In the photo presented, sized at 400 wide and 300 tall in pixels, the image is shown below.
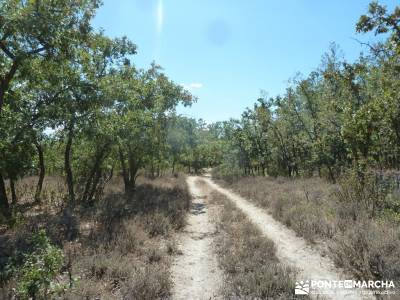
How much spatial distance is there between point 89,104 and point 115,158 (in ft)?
27.5

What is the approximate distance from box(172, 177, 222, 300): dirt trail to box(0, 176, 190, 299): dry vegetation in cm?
33

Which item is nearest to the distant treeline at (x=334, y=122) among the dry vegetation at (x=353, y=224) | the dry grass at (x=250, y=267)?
the dry vegetation at (x=353, y=224)

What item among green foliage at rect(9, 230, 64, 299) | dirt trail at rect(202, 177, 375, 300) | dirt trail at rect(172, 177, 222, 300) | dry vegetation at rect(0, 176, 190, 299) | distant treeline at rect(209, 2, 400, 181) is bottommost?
dirt trail at rect(172, 177, 222, 300)

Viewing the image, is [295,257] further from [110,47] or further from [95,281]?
[110,47]

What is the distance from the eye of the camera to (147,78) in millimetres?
22766

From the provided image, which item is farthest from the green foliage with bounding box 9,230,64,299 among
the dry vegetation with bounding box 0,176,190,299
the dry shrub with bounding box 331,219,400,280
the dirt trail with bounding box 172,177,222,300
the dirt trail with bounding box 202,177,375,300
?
the dry shrub with bounding box 331,219,400,280

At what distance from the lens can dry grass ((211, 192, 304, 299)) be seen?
5.88 meters

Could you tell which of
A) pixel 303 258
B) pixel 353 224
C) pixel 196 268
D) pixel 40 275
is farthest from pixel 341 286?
pixel 40 275

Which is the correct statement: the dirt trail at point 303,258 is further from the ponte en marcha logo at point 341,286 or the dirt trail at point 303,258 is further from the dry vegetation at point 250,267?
the dry vegetation at point 250,267

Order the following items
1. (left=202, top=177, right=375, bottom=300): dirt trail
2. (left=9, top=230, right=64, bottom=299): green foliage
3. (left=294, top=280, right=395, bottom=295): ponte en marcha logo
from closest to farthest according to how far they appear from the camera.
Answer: (left=9, top=230, right=64, bottom=299): green foliage, (left=294, top=280, right=395, bottom=295): ponte en marcha logo, (left=202, top=177, right=375, bottom=300): dirt trail

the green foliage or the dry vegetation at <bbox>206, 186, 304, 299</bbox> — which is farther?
the dry vegetation at <bbox>206, 186, 304, 299</bbox>

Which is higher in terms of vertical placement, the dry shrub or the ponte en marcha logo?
the dry shrub

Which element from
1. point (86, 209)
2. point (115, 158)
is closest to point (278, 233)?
point (86, 209)

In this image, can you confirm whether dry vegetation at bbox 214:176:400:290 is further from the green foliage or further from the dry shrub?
the green foliage
